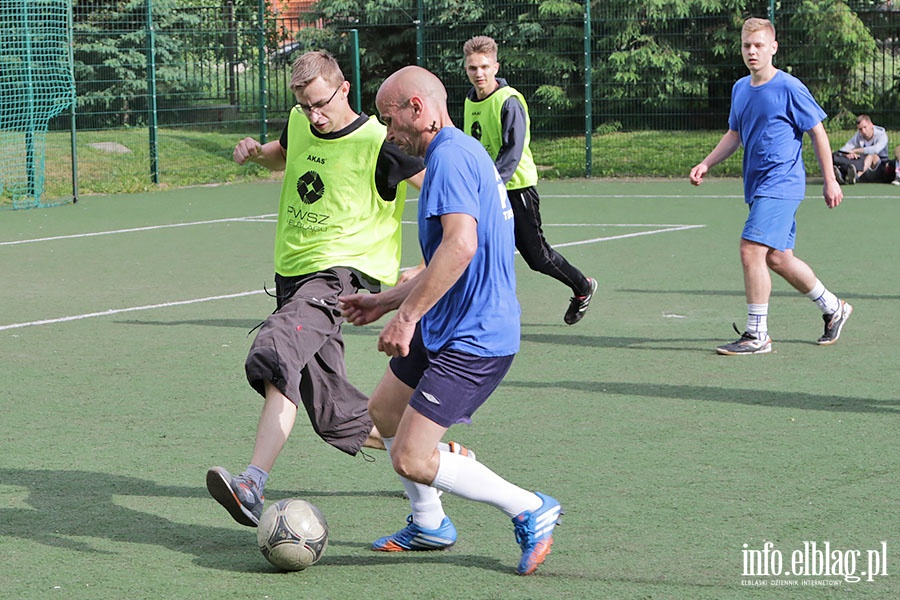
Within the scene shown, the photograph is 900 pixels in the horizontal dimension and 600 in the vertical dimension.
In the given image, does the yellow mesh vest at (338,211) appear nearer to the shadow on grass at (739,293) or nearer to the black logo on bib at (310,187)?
the black logo on bib at (310,187)

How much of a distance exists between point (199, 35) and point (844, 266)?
14.6 m

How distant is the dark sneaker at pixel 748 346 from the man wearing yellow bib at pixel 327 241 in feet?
11.2

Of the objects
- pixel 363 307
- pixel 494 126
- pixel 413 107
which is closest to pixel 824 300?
pixel 494 126

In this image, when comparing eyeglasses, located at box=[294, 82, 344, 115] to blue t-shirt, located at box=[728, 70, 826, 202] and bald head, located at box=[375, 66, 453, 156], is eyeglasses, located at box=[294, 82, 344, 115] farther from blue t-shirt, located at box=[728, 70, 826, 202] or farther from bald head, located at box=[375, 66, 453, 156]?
blue t-shirt, located at box=[728, 70, 826, 202]

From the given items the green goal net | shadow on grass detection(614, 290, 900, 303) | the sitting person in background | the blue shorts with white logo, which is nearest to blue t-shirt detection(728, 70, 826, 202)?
the blue shorts with white logo

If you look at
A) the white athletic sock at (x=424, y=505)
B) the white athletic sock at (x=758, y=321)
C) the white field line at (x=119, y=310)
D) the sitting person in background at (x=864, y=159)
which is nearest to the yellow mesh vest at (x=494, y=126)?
the white athletic sock at (x=758, y=321)

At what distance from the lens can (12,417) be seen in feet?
23.3

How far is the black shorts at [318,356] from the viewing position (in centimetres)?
532

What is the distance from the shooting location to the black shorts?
5.32 metres

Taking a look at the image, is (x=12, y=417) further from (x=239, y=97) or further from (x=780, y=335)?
(x=239, y=97)

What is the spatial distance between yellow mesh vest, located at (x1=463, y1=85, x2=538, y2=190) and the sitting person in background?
12.7 metres

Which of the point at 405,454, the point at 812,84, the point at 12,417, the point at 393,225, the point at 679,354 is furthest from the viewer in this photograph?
the point at 812,84

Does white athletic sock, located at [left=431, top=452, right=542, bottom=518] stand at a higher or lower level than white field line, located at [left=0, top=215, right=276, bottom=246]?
higher

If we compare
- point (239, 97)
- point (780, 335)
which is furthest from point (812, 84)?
point (780, 335)
